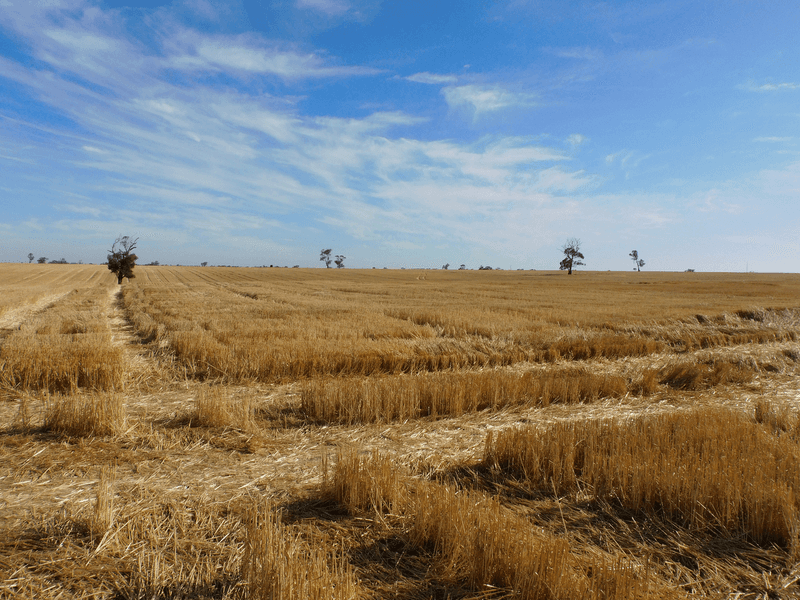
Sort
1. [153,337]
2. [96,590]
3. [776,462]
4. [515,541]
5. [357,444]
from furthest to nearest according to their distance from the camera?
1. [153,337]
2. [357,444]
3. [776,462]
4. [515,541]
5. [96,590]

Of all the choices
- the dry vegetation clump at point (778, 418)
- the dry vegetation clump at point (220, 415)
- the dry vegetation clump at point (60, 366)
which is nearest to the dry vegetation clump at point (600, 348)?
the dry vegetation clump at point (778, 418)

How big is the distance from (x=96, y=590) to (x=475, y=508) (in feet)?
10.5

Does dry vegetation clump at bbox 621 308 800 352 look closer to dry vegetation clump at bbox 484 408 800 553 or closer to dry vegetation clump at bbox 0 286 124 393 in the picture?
dry vegetation clump at bbox 484 408 800 553

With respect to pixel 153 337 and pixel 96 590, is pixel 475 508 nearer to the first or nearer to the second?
pixel 96 590

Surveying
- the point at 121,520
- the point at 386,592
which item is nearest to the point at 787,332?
the point at 386,592

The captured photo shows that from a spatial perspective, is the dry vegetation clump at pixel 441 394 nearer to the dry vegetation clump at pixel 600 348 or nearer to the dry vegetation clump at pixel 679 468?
the dry vegetation clump at pixel 679 468

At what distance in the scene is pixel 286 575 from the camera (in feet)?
10.7

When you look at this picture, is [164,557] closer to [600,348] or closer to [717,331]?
[600,348]

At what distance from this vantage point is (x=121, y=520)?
443 centimetres

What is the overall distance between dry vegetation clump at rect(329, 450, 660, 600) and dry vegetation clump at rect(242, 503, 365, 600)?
2.79 ft

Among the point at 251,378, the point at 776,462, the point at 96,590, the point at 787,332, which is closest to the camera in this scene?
the point at 96,590

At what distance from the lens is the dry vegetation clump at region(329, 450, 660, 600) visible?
336 cm

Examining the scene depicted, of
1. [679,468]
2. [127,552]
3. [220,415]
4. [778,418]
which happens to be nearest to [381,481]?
[127,552]

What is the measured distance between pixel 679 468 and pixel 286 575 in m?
4.48
